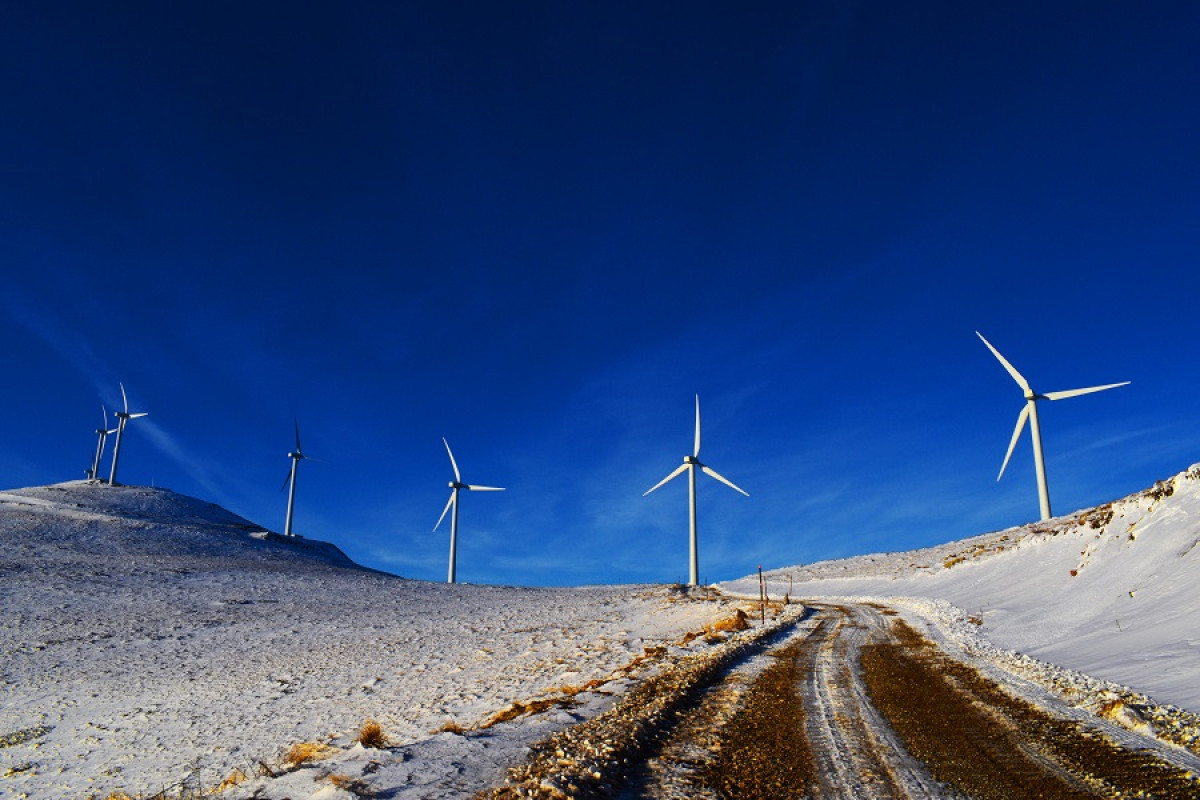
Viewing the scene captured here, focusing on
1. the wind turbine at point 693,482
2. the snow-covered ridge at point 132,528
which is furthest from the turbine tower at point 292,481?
the wind turbine at point 693,482

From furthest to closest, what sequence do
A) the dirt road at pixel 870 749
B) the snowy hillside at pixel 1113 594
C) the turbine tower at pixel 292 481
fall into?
the turbine tower at pixel 292 481 → the snowy hillside at pixel 1113 594 → the dirt road at pixel 870 749

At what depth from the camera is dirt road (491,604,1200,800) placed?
8297 millimetres

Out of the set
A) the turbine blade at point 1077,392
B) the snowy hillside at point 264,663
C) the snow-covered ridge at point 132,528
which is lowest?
the snowy hillside at point 264,663

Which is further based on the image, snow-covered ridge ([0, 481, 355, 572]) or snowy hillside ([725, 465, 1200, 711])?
snow-covered ridge ([0, 481, 355, 572])

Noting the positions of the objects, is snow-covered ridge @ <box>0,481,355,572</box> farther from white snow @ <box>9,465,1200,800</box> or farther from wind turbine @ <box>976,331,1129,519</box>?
wind turbine @ <box>976,331,1129,519</box>

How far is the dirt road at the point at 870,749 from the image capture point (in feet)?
27.2

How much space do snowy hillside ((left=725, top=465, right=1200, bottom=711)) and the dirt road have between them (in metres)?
3.73

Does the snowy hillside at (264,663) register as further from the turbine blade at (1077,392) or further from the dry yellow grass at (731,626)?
the turbine blade at (1077,392)

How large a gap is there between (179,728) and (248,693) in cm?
439

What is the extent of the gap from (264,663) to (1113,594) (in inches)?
1525

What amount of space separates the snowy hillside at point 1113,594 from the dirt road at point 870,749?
12.2 feet

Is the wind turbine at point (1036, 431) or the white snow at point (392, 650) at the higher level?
the wind turbine at point (1036, 431)

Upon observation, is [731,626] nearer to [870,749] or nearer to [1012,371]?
[870,749]

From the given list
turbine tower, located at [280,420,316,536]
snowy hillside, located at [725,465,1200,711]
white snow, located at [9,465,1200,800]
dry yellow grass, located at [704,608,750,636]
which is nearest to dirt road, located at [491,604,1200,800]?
white snow, located at [9,465,1200,800]
